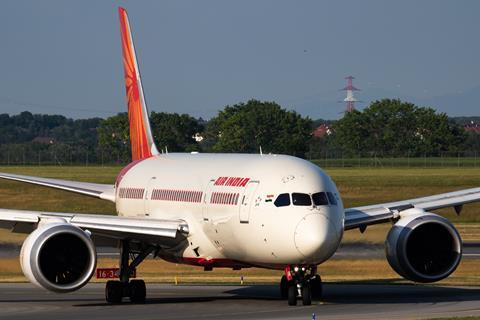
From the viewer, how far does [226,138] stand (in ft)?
A: 575

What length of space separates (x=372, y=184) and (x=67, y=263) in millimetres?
74847

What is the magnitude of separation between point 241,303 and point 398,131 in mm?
159561

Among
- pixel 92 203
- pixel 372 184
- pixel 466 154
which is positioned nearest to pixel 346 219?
pixel 92 203

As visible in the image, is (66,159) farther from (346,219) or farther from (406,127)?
(346,219)

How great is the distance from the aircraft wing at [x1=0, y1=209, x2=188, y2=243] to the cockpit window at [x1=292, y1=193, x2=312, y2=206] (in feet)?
16.9

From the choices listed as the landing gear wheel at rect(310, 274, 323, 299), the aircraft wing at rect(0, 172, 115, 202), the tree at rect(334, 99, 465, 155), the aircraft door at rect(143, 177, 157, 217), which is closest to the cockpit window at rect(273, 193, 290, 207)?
the landing gear wheel at rect(310, 274, 323, 299)

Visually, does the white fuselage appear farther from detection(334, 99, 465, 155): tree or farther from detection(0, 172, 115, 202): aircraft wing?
detection(334, 99, 465, 155): tree

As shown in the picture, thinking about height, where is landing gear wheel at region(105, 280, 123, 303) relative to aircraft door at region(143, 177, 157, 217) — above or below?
below

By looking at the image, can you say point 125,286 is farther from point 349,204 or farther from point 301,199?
point 349,204

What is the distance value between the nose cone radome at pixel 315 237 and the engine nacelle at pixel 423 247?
197 inches

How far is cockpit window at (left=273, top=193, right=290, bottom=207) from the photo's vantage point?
1292 inches

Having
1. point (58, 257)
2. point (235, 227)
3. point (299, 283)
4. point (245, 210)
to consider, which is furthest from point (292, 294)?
point (58, 257)

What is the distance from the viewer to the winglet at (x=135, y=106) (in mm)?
47719

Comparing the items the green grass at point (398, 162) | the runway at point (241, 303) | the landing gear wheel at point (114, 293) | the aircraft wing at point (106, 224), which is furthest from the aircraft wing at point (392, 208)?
the green grass at point (398, 162)
